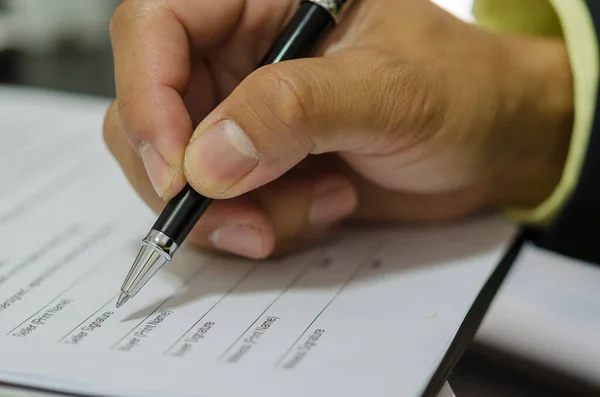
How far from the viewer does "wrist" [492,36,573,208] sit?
1.49 feet

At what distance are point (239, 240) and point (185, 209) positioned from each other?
57 millimetres

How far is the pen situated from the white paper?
17 centimetres

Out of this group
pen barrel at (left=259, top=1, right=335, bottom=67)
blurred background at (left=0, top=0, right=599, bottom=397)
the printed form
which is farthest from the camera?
blurred background at (left=0, top=0, right=599, bottom=397)

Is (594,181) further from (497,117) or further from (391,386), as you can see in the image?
(391,386)

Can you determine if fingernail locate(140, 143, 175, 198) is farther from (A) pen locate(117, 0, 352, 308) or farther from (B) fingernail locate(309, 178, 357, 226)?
(B) fingernail locate(309, 178, 357, 226)

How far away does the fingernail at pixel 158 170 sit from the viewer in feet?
1.16

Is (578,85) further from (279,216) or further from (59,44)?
(59,44)

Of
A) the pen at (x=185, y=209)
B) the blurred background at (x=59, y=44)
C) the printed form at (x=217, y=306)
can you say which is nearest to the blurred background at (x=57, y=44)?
the blurred background at (x=59, y=44)

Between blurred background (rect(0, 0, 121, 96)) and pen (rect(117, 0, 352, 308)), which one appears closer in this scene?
pen (rect(117, 0, 352, 308))

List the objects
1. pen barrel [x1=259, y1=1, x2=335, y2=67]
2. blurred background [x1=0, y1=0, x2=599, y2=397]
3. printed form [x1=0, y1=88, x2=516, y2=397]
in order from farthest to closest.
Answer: blurred background [x1=0, y1=0, x2=599, y2=397] < pen barrel [x1=259, y1=1, x2=335, y2=67] < printed form [x1=0, y1=88, x2=516, y2=397]

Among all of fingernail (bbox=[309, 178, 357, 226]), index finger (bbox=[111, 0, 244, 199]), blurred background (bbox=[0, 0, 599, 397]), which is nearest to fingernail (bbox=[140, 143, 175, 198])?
index finger (bbox=[111, 0, 244, 199])

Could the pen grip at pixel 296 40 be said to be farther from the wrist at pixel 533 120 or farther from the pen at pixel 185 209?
the wrist at pixel 533 120

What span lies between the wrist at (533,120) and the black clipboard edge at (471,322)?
0.07 m

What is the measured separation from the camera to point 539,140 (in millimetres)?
484
